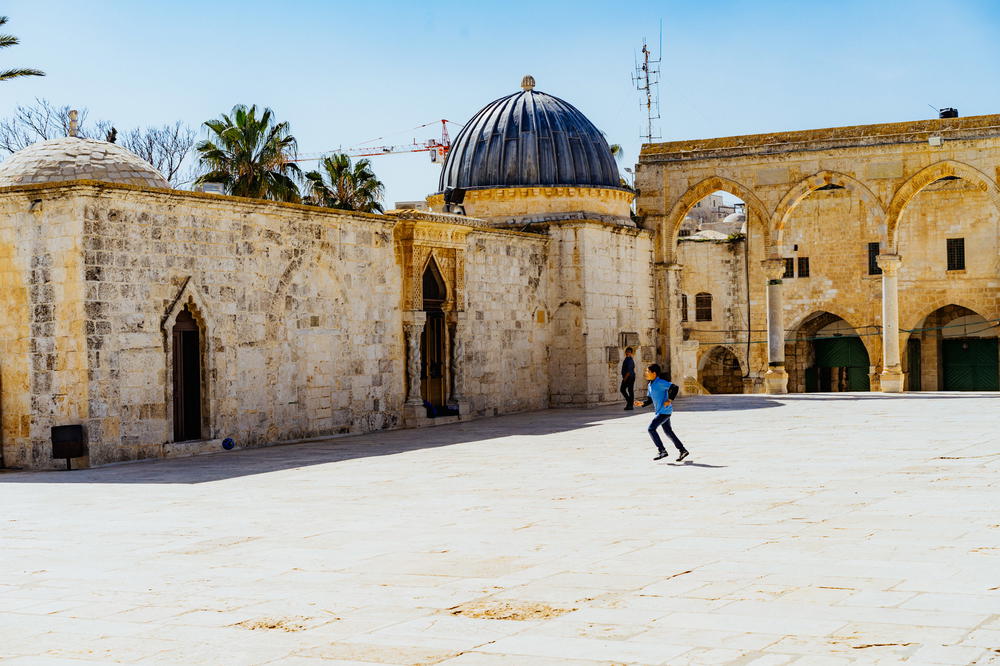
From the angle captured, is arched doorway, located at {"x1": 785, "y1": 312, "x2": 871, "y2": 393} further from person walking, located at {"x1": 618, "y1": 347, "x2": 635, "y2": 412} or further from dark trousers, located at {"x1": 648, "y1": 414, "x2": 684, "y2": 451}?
dark trousers, located at {"x1": 648, "y1": 414, "x2": 684, "y2": 451}

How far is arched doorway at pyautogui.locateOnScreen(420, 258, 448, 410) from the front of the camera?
19062mm

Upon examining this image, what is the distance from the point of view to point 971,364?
3500 cm

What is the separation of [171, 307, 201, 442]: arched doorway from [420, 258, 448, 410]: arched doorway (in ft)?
17.1

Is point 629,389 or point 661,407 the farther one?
point 629,389

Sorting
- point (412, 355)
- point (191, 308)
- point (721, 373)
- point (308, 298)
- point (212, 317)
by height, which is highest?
point (308, 298)

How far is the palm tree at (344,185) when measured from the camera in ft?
119

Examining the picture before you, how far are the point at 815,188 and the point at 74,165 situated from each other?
1458cm

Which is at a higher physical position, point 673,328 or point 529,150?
point 529,150

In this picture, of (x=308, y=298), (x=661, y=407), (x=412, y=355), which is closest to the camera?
(x=661, y=407)

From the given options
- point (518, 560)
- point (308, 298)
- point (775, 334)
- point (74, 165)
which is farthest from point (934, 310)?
point (518, 560)

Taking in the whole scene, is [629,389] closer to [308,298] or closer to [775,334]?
[775,334]

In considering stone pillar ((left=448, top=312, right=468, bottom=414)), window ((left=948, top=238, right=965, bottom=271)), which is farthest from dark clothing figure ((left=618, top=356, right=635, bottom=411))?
window ((left=948, top=238, right=965, bottom=271))

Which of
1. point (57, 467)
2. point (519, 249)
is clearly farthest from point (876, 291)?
point (57, 467)

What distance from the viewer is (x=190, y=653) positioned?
4.71 metres
